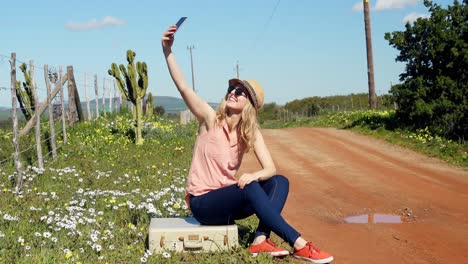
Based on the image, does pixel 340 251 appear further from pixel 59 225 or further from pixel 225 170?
pixel 59 225

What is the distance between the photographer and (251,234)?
5656 millimetres

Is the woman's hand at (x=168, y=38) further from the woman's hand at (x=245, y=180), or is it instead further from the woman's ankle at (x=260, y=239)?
the woman's ankle at (x=260, y=239)

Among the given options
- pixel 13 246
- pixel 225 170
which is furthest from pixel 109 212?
pixel 225 170

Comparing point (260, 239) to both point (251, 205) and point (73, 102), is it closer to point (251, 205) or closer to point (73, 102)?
point (251, 205)

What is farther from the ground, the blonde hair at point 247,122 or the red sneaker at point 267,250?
the blonde hair at point 247,122

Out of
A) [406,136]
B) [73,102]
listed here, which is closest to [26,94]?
[73,102]

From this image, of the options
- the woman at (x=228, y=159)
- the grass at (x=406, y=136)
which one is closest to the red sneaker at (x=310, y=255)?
the woman at (x=228, y=159)

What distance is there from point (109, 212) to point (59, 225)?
1.10 m

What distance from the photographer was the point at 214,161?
483 centimetres

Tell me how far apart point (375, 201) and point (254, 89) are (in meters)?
4.04

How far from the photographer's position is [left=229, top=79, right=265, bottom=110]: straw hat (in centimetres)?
484

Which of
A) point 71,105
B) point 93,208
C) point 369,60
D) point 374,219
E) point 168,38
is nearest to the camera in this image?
point 168,38

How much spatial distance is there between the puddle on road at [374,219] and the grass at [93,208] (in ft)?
4.47

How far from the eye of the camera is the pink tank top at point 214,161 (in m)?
4.82
